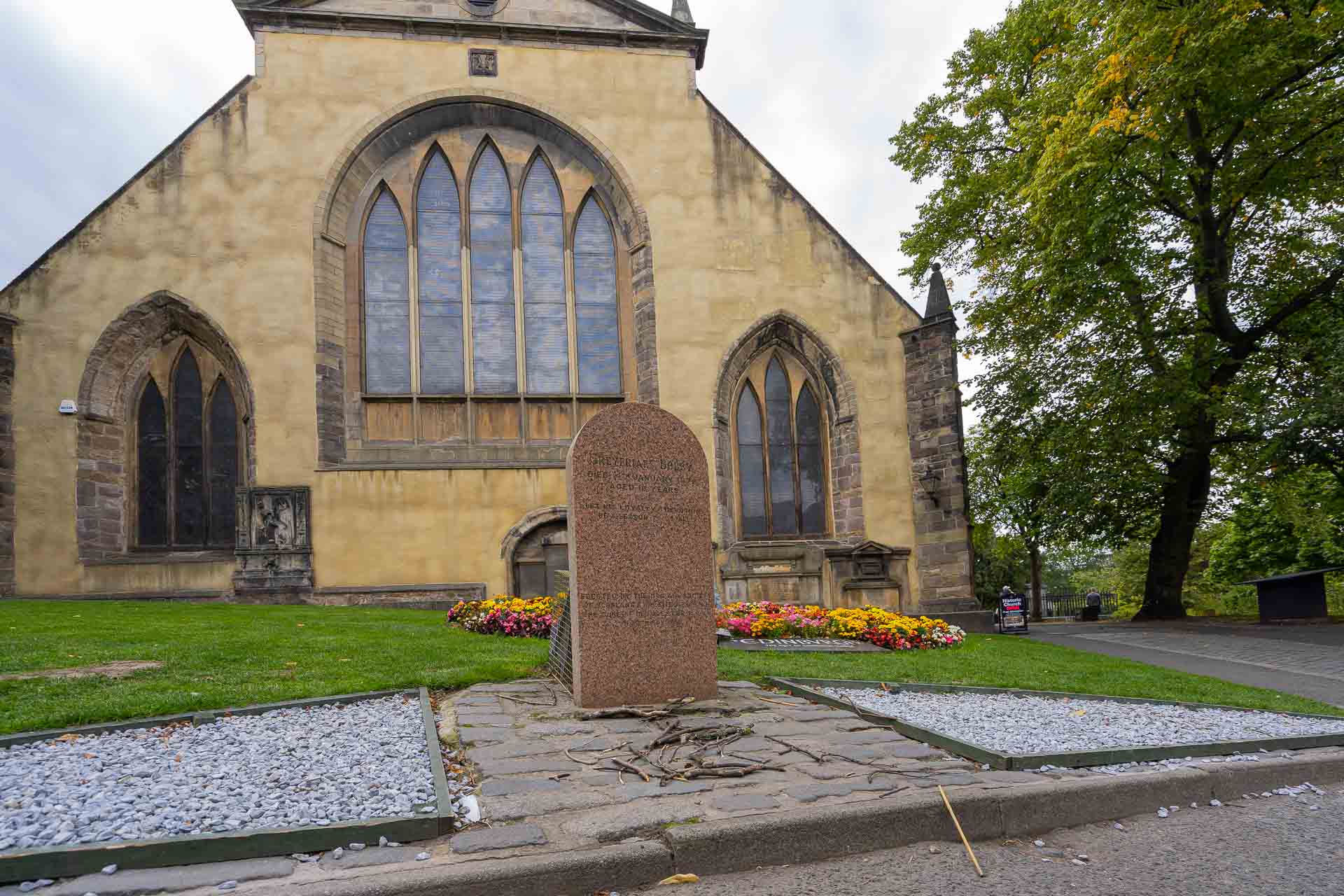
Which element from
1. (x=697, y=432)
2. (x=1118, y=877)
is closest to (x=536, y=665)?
(x=1118, y=877)

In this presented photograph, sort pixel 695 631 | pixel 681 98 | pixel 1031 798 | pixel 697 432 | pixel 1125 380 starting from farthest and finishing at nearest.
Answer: pixel 681 98, pixel 697 432, pixel 1125 380, pixel 695 631, pixel 1031 798

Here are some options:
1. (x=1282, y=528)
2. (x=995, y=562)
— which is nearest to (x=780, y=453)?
(x=1282, y=528)

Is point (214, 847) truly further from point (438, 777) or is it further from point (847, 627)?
point (847, 627)

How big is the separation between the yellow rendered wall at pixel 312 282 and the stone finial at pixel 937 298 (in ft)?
1.57

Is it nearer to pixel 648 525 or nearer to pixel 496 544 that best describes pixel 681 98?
pixel 496 544

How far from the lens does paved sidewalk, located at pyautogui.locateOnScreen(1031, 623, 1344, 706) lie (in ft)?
33.5

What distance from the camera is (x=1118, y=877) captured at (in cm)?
378

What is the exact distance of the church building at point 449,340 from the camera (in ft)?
55.1

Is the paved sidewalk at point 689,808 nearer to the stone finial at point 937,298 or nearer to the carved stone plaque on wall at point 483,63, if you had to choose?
the stone finial at point 937,298

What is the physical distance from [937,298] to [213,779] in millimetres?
17302

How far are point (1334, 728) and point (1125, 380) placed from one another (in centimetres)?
1138

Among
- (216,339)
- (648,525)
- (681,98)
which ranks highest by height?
(681,98)

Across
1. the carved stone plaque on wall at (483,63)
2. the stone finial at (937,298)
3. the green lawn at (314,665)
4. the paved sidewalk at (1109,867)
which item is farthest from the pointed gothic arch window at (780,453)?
the paved sidewalk at (1109,867)

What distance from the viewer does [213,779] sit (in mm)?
4516
